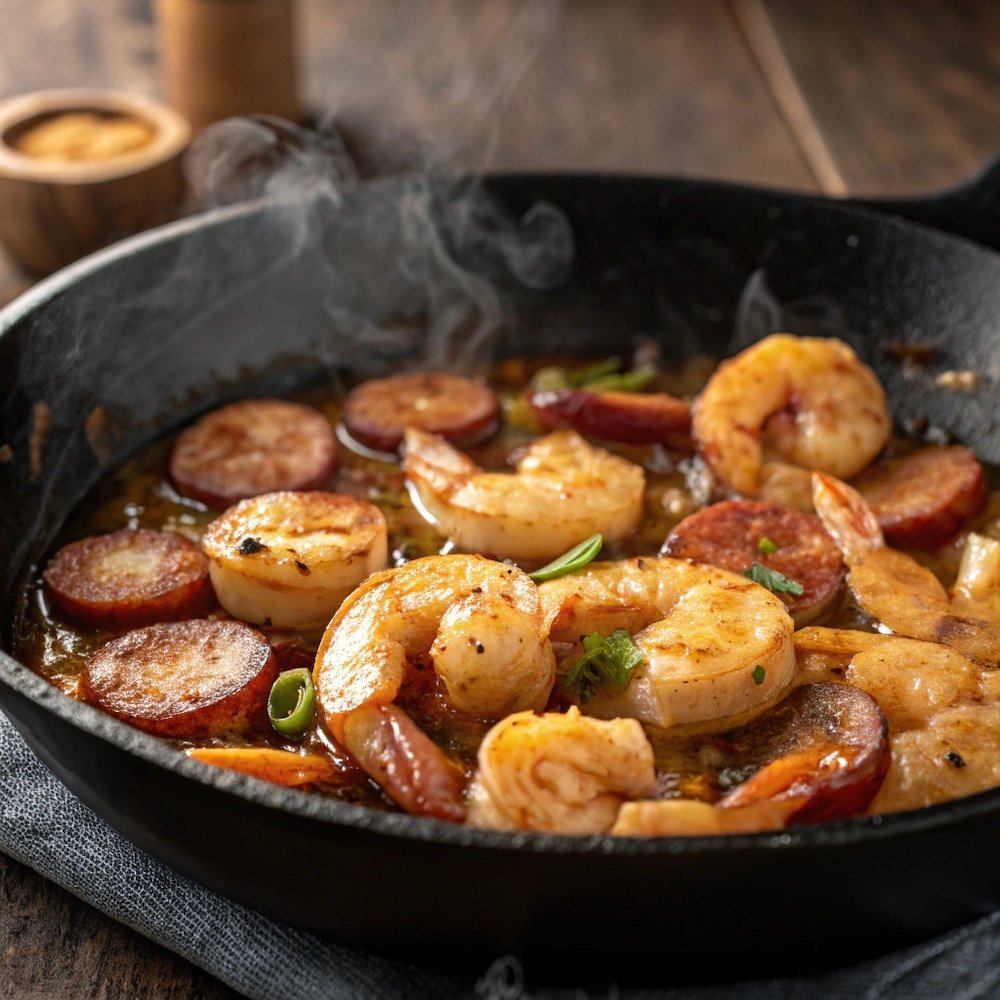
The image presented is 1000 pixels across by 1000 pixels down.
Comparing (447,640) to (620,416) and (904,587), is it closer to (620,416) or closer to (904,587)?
(904,587)

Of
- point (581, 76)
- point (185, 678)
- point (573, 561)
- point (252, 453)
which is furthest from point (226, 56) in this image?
point (185, 678)

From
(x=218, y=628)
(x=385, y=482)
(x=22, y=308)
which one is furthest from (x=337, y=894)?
(x=22, y=308)

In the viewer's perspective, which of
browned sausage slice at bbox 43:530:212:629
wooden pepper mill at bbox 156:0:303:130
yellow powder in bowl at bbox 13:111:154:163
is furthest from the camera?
wooden pepper mill at bbox 156:0:303:130

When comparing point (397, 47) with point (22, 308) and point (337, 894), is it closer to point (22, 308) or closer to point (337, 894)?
point (22, 308)

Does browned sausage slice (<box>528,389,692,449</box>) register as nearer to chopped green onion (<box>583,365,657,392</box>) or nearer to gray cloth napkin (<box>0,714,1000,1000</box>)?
chopped green onion (<box>583,365,657,392</box>)

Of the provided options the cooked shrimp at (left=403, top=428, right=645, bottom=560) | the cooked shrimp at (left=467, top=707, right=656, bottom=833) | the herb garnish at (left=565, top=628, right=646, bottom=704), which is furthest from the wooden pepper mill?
the cooked shrimp at (left=467, top=707, right=656, bottom=833)
